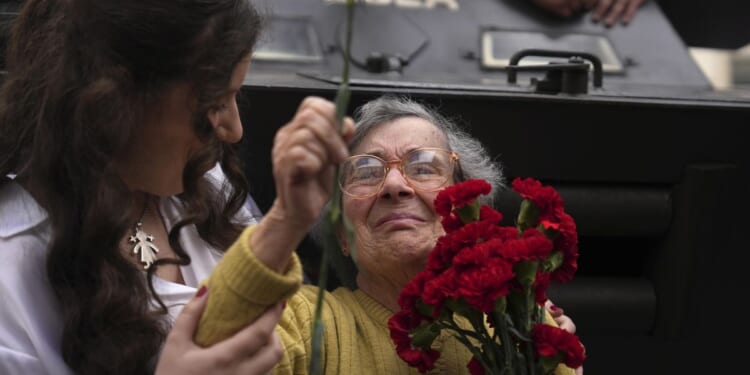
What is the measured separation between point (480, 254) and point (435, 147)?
0.43 meters

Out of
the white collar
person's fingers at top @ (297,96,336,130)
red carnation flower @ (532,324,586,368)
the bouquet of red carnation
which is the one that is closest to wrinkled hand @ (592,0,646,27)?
the bouquet of red carnation

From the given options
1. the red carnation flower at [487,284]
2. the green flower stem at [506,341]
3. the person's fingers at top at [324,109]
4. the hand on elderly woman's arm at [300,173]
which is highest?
the person's fingers at top at [324,109]

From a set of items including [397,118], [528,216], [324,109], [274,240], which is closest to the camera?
[324,109]

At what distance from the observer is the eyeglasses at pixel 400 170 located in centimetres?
218

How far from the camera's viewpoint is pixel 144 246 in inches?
79.3

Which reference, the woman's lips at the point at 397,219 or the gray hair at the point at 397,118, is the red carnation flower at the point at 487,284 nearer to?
the woman's lips at the point at 397,219

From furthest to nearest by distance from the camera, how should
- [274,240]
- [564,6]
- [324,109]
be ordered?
[564,6]
[274,240]
[324,109]

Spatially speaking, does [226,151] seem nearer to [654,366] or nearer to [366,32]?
[654,366]

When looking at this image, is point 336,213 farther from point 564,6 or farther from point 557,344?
point 564,6

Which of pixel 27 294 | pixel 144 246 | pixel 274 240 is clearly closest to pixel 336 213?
pixel 274 240

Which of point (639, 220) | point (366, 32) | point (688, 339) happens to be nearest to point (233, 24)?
point (639, 220)

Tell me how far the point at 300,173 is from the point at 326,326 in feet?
2.54

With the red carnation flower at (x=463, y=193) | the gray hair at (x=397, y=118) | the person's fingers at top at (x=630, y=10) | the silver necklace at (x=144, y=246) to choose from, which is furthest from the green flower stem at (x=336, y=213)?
the person's fingers at top at (x=630, y=10)

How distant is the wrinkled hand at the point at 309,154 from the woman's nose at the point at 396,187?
0.73 meters
